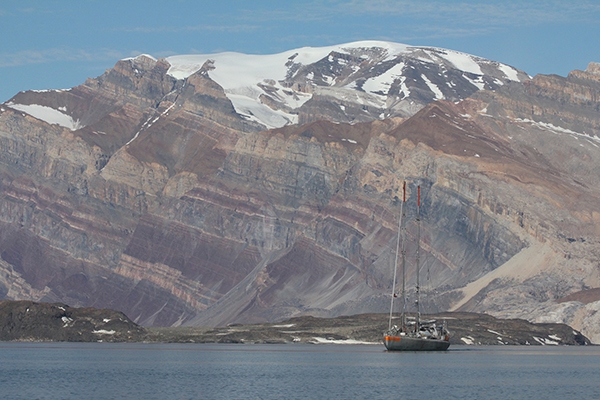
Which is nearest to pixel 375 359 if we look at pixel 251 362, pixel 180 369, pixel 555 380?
pixel 251 362

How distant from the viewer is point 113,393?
12456 cm

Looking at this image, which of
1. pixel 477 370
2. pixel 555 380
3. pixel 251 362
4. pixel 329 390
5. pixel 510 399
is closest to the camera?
pixel 510 399

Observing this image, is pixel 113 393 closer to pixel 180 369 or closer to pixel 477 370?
pixel 180 369

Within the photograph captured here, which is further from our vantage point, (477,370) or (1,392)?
(477,370)

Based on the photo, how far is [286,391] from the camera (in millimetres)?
127688

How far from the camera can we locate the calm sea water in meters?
124

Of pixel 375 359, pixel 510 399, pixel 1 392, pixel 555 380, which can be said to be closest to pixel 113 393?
pixel 1 392

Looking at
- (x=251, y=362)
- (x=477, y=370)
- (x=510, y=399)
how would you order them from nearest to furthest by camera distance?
(x=510, y=399) → (x=477, y=370) → (x=251, y=362)

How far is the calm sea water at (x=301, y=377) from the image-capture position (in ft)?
407

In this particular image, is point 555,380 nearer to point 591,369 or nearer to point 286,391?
point 591,369

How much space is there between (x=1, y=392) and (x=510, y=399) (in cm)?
5089

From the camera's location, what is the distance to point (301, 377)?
146500 mm

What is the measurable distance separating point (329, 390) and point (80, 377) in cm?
3451

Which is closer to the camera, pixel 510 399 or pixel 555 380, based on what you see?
pixel 510 399
